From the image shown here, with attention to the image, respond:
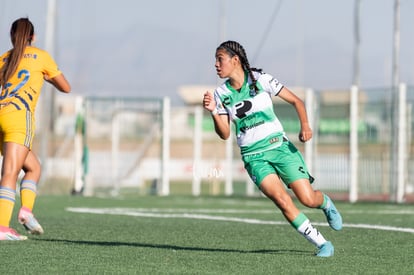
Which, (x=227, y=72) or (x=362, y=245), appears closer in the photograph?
(x=227, y=72)

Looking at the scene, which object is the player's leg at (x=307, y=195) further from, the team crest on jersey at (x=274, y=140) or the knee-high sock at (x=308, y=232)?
the team crest on jersey at (x=274, y=140)

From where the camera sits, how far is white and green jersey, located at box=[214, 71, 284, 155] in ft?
31.1

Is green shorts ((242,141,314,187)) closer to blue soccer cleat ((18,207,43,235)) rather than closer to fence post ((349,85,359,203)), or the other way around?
blue soccer cleat ((18,207,43,235))

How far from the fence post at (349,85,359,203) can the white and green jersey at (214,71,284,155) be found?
14.2 metres

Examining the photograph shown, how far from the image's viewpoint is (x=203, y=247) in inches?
396

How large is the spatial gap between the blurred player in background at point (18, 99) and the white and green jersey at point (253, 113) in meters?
1.92

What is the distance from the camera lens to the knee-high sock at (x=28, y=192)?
1095 centimetres

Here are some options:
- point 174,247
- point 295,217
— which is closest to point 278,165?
point 295,217

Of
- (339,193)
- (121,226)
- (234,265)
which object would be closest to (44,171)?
(339,193)

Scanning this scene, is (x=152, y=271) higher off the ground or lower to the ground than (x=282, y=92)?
lower

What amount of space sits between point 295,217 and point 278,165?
0.49 m

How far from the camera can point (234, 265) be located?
27.4 feet

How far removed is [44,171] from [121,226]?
17.9 meters

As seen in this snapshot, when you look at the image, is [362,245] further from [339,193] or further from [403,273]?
[339,193]
